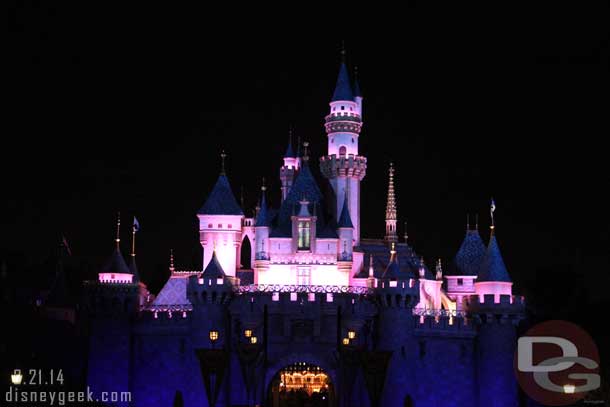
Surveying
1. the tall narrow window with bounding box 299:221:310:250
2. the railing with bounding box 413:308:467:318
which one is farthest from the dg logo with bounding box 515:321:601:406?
the tall narrow window with bounding box 299:221:310:250

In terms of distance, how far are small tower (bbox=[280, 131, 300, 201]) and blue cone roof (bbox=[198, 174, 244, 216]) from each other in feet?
16.3

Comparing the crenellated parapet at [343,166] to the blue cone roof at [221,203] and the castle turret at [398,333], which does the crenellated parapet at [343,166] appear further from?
the castle turret at [398,333]

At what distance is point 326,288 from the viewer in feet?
211

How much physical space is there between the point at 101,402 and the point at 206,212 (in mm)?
12433

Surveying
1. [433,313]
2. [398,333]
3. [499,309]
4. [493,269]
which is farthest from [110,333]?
[493,269]

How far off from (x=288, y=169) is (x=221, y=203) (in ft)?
21.6

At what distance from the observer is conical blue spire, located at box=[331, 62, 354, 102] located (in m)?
72.4

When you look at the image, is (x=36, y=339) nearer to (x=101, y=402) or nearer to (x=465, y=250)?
(x=101, y=402)

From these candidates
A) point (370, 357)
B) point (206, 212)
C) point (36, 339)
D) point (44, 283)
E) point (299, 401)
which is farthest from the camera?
point (44, 283)

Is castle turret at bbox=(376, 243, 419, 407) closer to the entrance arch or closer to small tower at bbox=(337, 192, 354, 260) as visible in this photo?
the entrance arch

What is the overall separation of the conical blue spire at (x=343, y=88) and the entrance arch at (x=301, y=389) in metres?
17.4

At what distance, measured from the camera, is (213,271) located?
2493 inches

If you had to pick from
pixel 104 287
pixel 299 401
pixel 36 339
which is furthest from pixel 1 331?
pixel 299 401

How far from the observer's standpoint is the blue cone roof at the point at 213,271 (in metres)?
63.2
